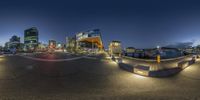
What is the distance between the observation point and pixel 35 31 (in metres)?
155

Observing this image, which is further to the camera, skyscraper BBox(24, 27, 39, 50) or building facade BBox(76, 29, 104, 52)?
skyscraper BBox(24, 27, 39, 50)

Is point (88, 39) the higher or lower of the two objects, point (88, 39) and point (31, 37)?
the lower

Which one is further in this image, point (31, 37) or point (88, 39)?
point (31, 37)

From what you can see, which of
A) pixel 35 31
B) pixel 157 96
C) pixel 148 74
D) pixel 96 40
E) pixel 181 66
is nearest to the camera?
pixel 157 96

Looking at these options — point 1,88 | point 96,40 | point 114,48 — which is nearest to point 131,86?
point 1,88

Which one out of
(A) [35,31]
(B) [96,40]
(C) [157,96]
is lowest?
(C) [157,96]

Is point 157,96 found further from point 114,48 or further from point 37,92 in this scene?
point 114,48

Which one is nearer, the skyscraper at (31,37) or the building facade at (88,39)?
the building facade at (88,39)

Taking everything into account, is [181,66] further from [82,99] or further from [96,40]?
[96,40]

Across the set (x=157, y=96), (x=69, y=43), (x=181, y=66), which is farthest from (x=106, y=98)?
(x=69, y=43)

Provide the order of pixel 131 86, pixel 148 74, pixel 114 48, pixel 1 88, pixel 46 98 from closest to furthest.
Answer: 1. pixel 46 98
2. pixel 1 88
3. pixel 131 86
4. pixel 148 74
5. pixel 114 48

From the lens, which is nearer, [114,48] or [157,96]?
[157,96]

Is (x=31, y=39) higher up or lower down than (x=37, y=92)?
higher up

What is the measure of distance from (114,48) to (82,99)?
78267 millimetres
